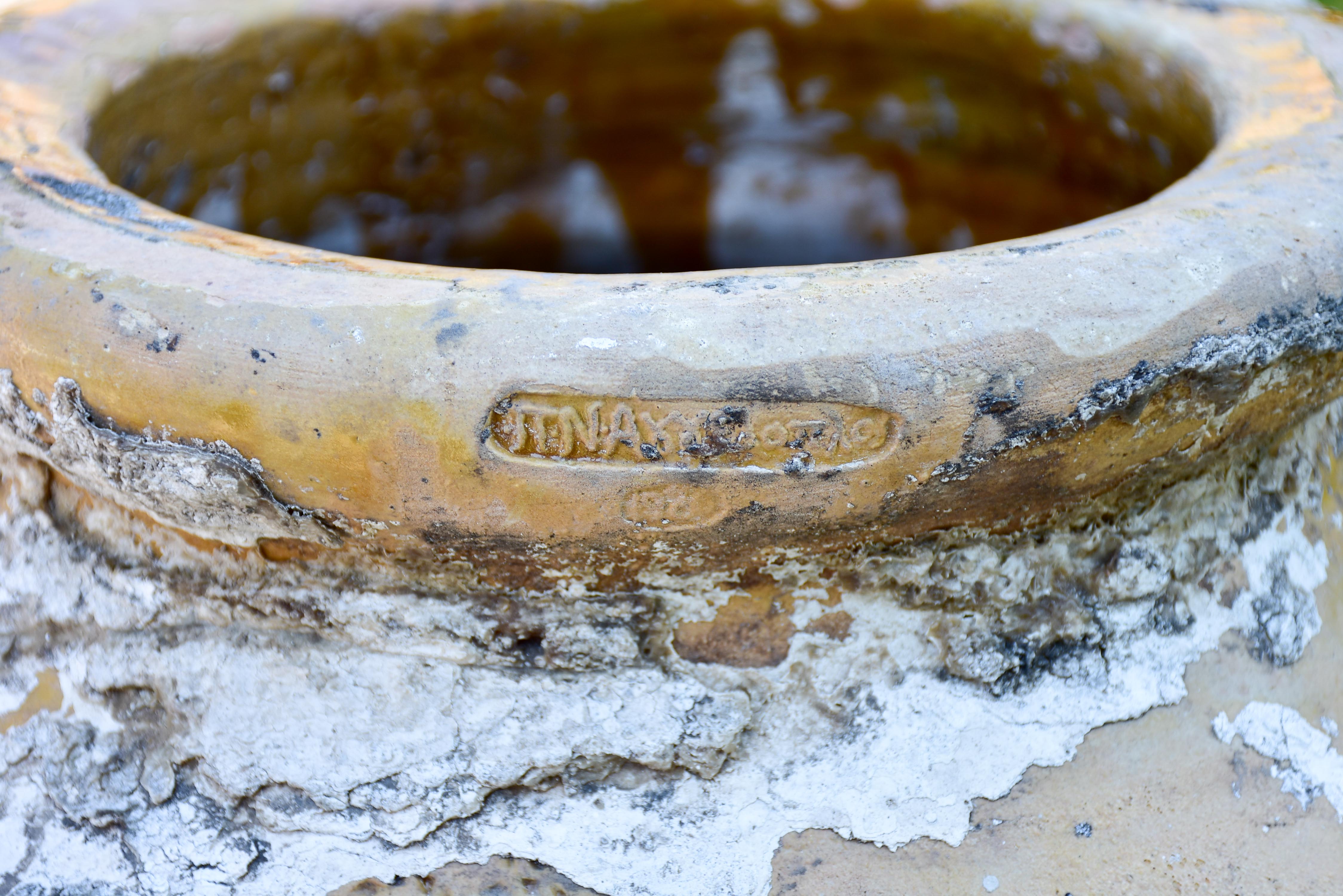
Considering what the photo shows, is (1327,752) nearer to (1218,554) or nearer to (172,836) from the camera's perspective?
(1218,554)

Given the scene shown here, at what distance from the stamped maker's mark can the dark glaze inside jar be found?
68cm

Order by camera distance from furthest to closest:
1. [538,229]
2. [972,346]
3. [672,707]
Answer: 1. [538,229]
2. [672,707]
3. [972,346]

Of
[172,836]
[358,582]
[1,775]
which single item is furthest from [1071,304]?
[1,775]

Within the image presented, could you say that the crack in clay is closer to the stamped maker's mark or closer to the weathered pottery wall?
the weathered pottery wall

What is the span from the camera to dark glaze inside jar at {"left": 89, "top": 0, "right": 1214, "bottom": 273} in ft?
4.32

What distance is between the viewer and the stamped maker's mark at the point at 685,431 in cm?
74

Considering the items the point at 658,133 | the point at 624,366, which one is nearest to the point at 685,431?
the point at 624,366

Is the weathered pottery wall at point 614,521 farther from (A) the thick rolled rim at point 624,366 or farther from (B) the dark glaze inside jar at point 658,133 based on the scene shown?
(B) the dark glaze inside jar at point 658,133

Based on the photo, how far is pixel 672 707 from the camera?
2.86 ft

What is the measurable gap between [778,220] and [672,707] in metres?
1.08

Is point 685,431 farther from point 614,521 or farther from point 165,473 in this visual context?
point 165,473

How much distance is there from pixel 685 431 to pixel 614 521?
92 millimetres

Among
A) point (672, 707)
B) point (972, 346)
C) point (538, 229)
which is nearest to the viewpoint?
point (972, 346)

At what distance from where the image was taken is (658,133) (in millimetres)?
1689
